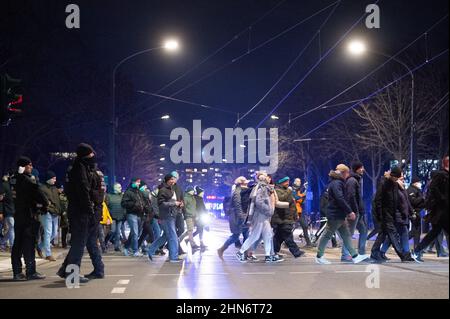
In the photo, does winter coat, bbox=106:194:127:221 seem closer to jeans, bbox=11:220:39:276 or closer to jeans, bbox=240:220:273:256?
jeans, bbox=240:220:273:256

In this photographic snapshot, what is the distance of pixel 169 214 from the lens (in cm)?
1247

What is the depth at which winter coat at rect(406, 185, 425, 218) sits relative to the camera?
13.7m

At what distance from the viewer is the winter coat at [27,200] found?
31.3 ft

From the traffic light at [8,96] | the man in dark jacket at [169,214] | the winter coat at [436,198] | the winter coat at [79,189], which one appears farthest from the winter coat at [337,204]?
the traffic light at [8,96]

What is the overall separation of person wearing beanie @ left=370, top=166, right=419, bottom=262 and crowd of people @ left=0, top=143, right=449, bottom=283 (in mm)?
17

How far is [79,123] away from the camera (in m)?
31.9

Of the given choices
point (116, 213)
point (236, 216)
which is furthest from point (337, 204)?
point (116, 213)

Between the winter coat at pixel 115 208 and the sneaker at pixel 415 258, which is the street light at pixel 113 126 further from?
the sneaker at pixel 415 258

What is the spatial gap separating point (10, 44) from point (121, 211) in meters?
12.7

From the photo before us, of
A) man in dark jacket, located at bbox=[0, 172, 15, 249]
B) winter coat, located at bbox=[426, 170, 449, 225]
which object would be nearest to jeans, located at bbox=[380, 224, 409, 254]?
winter coat, located at bbox=[426, 170, 449, 225]
